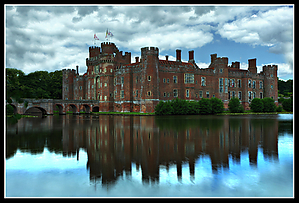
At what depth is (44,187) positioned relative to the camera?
361 inches

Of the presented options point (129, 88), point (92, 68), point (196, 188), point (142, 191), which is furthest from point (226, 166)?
point (92, 68)

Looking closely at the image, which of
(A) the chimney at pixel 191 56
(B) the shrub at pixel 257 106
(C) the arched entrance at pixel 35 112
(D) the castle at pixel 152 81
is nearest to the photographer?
(C) the arched entrance at pixel 35 112

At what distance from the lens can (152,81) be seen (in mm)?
65812

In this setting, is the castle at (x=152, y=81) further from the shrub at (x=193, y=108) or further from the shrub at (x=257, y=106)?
the shrub at (x=193, y=108)

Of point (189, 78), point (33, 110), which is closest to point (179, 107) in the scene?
point (189, 78)

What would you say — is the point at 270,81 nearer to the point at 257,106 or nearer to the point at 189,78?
the point at 257,106

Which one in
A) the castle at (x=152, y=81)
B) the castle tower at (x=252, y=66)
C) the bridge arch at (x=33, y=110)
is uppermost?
the castle tower at (x=252, y=66)

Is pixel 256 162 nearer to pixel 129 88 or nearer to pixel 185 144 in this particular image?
pixel 185 144

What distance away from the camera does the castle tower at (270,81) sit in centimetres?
8606

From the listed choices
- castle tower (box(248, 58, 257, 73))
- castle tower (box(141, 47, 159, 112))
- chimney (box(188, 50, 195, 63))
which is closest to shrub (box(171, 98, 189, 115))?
castle tower (box(141, 47, 159, 112))

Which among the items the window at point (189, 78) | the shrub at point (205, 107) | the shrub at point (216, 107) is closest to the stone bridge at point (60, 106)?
the window at point (189, 78)

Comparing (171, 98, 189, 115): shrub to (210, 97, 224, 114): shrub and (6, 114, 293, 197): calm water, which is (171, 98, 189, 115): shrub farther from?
(6, 114, 293, 197): calm water

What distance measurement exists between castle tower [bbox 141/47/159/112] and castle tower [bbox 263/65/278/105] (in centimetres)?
4185
